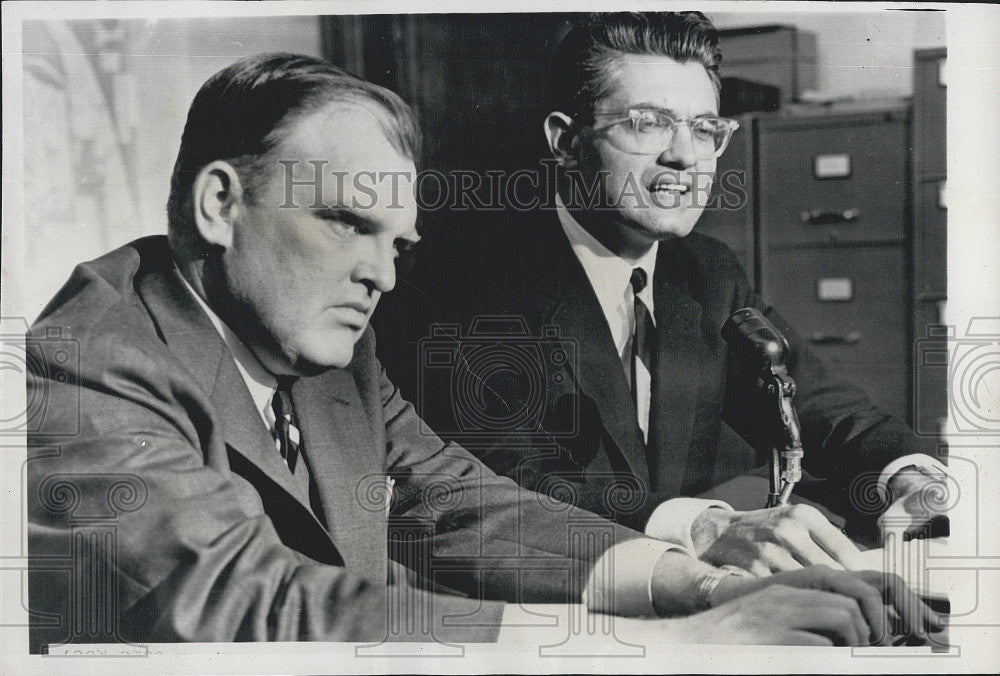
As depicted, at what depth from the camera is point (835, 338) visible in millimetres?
2732

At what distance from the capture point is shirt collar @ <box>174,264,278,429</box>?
8.77 ft

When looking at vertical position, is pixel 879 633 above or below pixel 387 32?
below

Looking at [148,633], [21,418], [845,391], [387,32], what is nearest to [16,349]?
[21,418]

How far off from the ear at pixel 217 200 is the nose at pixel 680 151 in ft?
3.85

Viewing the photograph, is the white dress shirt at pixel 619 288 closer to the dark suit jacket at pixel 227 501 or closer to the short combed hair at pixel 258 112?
the dark suit jacket at pixel 227 501

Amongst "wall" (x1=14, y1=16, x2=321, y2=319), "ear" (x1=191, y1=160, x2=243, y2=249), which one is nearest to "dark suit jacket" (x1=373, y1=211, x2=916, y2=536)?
"ear" (x1=191, y1=160, x2=243, y2=249)

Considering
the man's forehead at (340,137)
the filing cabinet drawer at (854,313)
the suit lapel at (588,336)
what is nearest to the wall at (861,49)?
the filing cabinet drawer at (854,313)

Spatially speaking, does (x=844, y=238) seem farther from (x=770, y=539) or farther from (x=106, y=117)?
(x=106, y=117)

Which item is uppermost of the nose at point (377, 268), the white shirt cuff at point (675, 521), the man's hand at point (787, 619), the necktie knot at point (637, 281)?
the nose at point (377, 268)

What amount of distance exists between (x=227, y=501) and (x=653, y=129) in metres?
1.54

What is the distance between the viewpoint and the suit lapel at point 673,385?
107 inches

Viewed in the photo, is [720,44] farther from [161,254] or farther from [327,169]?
[161,254]

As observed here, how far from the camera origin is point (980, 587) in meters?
2.73

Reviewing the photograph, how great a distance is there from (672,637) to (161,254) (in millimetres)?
1768
